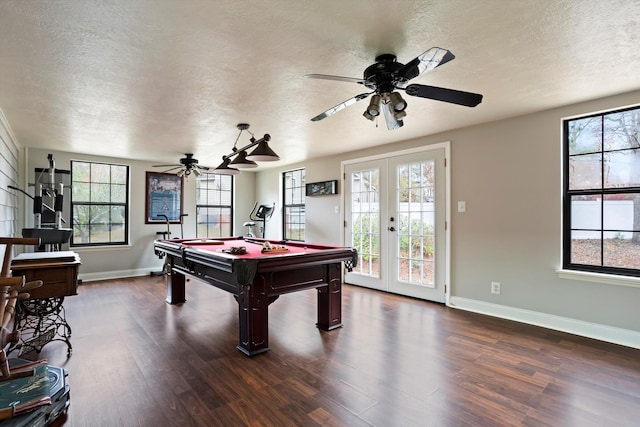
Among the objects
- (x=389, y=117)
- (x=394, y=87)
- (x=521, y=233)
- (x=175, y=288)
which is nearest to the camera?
(x=394, y=87)

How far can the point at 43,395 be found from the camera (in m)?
1.85

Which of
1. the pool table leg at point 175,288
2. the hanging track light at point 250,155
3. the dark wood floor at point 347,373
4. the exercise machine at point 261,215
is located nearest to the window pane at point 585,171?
the dark wood floor at point 347,373

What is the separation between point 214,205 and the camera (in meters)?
7.42

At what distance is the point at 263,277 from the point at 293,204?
4.26 m

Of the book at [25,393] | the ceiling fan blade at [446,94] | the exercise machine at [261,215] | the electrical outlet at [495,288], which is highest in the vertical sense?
the ceiling fan blade at [446,94]

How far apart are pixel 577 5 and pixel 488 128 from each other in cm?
222

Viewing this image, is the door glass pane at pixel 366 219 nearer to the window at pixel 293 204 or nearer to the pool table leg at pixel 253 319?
the window at pixel 293 204

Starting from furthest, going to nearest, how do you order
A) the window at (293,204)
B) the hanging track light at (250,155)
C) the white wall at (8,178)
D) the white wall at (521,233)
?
the window at (293,204)
the white wall at (8,178)
the hanging track light at (250,155)
the white wall at (521,233)

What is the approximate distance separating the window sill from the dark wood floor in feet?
1.85

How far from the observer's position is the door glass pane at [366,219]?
16.8 ft

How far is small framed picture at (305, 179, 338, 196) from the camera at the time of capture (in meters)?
5.77

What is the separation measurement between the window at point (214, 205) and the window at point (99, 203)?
4.62 feet

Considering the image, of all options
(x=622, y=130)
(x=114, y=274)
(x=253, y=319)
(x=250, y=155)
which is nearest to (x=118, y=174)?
(x=114, y=274)

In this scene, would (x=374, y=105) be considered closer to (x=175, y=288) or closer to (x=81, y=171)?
(x=175, y=288)
